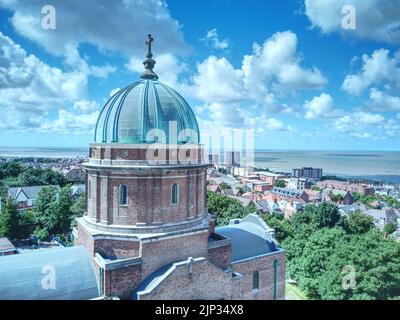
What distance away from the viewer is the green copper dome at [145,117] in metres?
13.2

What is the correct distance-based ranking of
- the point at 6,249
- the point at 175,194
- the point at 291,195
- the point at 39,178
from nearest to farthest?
1. the point at 175,194
2. the point at 6,249
3. the point at 39,178
4. the point at 291,195

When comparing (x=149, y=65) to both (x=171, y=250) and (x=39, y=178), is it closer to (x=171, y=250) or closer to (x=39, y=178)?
(x=171, y=250)

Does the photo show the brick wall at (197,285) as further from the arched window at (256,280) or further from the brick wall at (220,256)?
the arched window at (256,280)

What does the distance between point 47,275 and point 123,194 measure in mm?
4339

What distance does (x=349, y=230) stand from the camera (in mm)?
A: 37938

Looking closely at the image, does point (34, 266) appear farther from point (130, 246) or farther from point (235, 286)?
point (235, 286)

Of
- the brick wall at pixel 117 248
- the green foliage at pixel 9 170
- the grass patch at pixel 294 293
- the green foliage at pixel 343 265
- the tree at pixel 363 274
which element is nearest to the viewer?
the brick wall at pixel 117 248

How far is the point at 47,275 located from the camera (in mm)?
11523

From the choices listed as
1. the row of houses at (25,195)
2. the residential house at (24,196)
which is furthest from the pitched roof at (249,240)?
the residential house at (24,196)

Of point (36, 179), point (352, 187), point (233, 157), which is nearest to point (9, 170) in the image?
point (36, 179)

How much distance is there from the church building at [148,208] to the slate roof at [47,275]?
8cm

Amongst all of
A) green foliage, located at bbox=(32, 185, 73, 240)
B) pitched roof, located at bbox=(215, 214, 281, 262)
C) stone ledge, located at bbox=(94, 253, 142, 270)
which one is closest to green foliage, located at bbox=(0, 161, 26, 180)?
green foliage, located at bbox=(32, 185, 73, 240)

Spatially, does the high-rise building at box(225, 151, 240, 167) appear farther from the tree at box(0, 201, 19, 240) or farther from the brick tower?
the tree at box(0, 201, 19, 240)

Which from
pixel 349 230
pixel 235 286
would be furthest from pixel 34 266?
pixel 349 230
